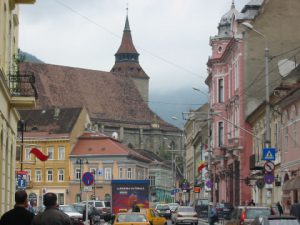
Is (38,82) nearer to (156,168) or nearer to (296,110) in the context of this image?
(156,168)

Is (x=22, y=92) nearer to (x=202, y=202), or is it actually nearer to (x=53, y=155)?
(x=202, y=202)

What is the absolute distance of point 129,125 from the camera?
565 ft

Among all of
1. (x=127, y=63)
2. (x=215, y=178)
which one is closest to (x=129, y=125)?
Result: (x=127, y=63)

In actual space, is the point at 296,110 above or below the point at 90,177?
above

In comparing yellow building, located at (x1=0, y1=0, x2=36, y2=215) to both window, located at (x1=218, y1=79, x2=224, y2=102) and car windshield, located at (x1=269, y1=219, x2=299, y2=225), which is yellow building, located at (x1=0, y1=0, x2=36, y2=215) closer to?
car windshield, located at (x1=269, y1=219, x2=299, y2=225)

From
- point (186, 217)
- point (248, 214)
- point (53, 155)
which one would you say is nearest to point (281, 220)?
point (248, 214)

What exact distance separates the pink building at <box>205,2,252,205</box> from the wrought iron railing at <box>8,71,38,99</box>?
36.7m

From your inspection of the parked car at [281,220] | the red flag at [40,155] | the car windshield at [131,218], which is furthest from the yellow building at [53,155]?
the parked car at [281,220]

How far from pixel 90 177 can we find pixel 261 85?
34189 mm

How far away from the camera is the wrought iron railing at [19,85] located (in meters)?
23.1

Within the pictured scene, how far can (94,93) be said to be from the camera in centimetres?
16488

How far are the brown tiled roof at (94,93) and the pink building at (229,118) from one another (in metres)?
72.8

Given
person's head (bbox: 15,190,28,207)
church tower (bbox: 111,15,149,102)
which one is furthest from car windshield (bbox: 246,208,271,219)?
church tower (bbox: 111,15,149,102)

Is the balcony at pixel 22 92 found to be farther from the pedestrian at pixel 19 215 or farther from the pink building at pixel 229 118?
the pink building at pixel 229 118
